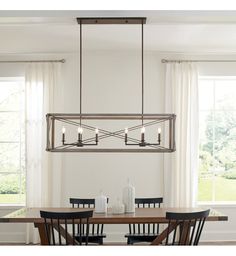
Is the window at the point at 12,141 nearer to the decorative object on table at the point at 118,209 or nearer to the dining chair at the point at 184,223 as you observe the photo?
the decorative object on table at the point at 118,209

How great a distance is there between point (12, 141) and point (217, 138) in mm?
3061

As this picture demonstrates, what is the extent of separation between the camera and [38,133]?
21.6ft

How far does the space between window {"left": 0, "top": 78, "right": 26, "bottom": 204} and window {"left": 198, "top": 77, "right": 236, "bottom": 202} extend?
2.66 meters

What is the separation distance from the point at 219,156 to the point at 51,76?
274 centimetres

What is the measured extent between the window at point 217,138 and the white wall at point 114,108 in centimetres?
32

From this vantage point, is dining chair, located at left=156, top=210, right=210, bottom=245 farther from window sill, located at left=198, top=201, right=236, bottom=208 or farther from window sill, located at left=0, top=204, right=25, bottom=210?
window sill, located at left=0, top=204, right=25, bottom=210

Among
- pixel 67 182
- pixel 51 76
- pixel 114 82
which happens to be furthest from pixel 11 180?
pixel 114 82

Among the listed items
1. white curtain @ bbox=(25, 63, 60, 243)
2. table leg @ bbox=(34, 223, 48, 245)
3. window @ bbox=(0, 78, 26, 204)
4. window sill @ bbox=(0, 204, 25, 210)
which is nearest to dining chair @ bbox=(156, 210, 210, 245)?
table leg @ bbox=(34, 223, 48, 245)

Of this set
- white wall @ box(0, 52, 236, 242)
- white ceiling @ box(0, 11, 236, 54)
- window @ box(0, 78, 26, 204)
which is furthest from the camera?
window @ box(0, 78, 26, 204)

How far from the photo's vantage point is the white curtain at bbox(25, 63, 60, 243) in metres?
6.55

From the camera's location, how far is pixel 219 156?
6992 mm

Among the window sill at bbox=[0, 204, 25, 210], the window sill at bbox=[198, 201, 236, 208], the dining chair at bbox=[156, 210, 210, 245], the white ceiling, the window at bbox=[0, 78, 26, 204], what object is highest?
the white ceiling

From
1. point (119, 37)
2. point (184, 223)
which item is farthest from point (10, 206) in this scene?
point (184, 223)
